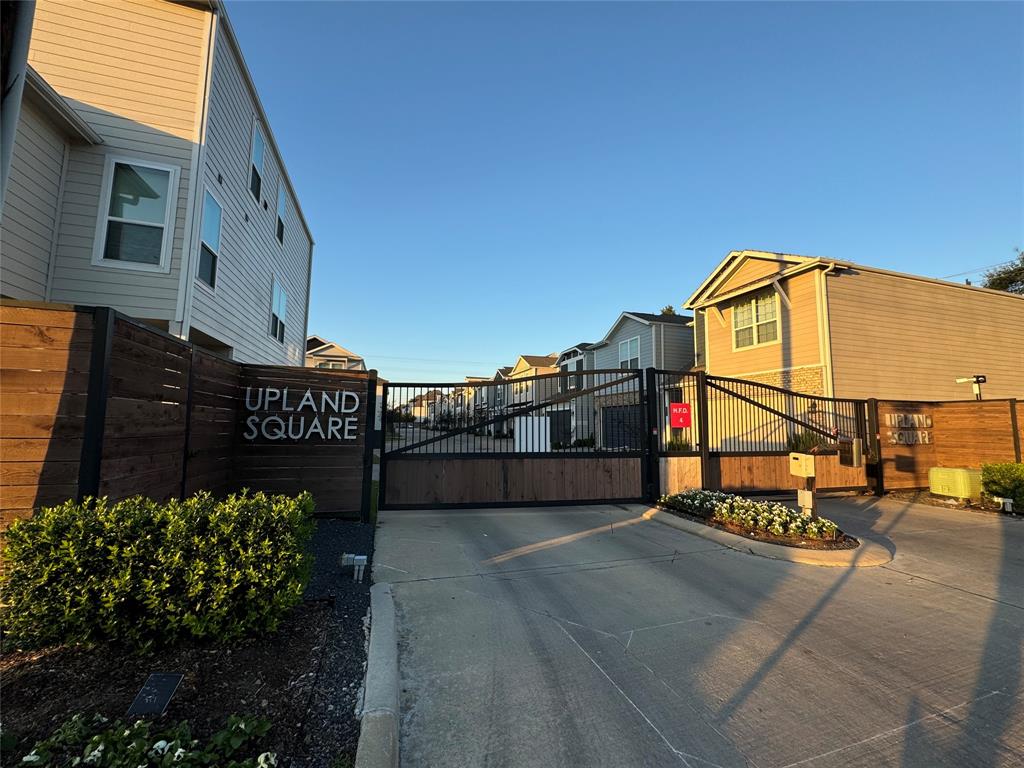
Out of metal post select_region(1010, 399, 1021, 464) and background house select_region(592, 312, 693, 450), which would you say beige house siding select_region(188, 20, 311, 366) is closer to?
background house select_region(592, 312, 693, 450)

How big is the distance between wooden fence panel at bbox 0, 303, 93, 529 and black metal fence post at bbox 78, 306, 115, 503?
0.05 meters

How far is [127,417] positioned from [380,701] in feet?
10.7

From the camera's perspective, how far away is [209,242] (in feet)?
27.7

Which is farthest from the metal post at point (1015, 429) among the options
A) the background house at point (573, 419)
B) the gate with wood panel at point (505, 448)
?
the background house at point (573, 419)

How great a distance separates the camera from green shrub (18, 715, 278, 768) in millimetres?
1869

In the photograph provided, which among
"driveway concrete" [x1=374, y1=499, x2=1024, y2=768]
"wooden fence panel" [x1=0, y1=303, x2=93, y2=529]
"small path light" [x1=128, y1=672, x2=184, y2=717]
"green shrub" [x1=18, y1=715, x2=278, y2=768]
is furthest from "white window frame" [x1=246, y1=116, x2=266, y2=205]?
"green shrub" [x1=18, y1=715, x2=278, y2=768]

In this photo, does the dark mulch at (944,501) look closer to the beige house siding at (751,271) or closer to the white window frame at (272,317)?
the beige house siding at (751,271)

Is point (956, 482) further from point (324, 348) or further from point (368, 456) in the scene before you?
point (324, 348)

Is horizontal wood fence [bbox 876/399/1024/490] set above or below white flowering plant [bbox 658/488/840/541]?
above

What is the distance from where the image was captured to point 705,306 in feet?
57.9

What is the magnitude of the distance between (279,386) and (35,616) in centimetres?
431

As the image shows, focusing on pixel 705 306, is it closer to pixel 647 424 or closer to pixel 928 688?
pixel 647 424

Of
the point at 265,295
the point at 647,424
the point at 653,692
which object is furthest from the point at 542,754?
the point at 265,295

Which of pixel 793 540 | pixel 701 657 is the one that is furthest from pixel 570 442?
pixel 701 657
